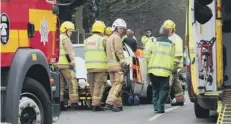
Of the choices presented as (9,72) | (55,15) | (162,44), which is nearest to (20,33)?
(9,72)

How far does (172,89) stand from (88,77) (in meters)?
2.23

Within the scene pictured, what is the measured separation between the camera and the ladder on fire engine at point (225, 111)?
9114mm

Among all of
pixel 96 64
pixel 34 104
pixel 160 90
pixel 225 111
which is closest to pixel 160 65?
pixel 160 90

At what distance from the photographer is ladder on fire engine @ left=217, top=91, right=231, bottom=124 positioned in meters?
9.11

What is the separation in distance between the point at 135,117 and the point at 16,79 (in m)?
5.40

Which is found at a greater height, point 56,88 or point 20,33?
point 20,33

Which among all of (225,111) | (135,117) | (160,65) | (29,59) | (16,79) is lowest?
(135,117)

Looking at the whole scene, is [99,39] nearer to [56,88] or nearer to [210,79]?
Answer: [210,79]

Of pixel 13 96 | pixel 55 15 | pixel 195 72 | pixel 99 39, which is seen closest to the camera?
pixel 13 96

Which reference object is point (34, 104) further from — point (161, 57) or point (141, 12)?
point (141, 12)

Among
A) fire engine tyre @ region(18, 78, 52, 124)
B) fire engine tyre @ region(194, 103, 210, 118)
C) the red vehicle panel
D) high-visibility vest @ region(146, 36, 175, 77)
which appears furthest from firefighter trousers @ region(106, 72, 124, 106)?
fire engine tyre @ region(18, 78, 52, 124)

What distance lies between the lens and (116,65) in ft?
43.0

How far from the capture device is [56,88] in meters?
8.50

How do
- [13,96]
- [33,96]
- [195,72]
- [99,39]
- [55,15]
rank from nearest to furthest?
[13,96] → [33,96] → [55,15] → [195,72] → [99,39]
